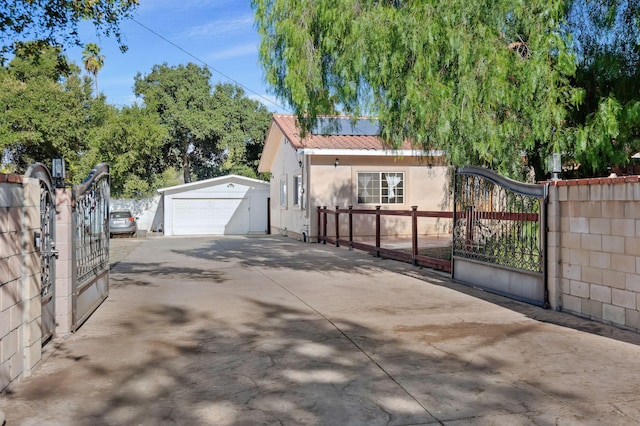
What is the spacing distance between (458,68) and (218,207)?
22106 mm

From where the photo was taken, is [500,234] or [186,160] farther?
[186,160]

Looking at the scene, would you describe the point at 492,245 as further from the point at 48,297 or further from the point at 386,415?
the point at 48,297

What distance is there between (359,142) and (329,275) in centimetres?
1040

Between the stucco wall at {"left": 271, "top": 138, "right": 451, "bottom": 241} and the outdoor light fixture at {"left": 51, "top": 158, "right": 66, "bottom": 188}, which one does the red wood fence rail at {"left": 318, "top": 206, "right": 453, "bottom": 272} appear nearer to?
the stucco wall at {"left": 271, "top": 138, "right": 451, "bottom": 241}

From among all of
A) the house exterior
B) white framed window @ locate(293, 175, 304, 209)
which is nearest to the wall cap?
the house exterior

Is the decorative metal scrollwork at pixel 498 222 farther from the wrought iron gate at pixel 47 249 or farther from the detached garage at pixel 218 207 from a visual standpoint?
the detached garage at pixel 218 207

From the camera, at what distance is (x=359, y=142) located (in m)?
21.1

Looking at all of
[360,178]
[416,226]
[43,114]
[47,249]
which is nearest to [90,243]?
[47,249]

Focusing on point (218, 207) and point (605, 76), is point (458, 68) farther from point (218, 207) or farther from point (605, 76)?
point (218, 207)

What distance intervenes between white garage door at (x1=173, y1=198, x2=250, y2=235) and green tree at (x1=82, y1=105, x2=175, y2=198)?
Answer: 15.1 ft

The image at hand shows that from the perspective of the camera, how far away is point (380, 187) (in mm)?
21109

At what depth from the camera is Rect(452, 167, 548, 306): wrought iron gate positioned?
8.08 metres

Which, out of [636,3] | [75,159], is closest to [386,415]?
[636,3]

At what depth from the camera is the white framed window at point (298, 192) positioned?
21406mm
